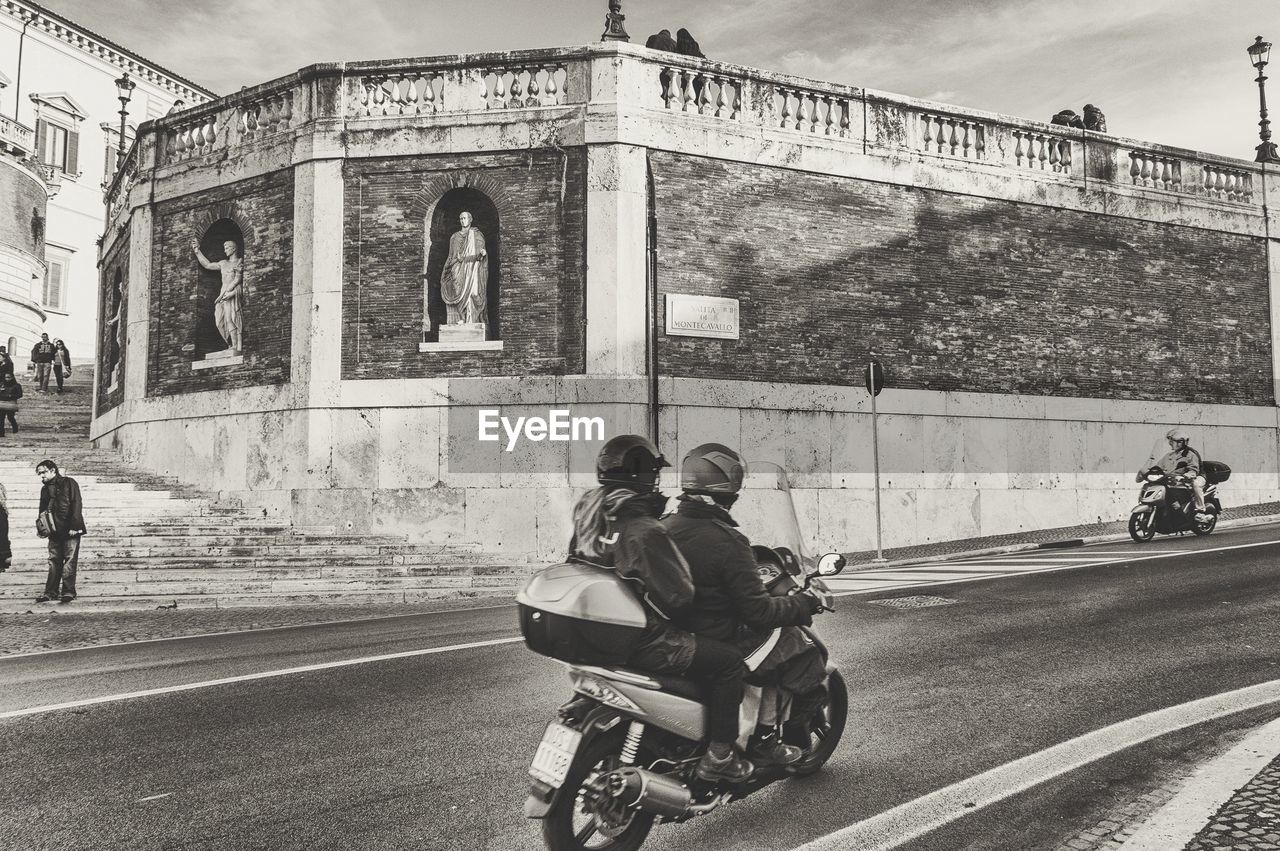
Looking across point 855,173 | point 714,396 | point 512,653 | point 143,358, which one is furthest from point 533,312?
point 512,653

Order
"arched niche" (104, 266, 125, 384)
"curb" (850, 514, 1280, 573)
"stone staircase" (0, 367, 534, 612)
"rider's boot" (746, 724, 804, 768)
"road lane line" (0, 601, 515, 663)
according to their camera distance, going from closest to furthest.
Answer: "rider's boot" (746, 724, 804, 768) < "road lane line" (0, 601, 515, 663) < "stone staircase" (0, 367, 534, 612) < "curb" (850, 514, 1280, 573) < "arched niche" (104, 266, 125, 384)

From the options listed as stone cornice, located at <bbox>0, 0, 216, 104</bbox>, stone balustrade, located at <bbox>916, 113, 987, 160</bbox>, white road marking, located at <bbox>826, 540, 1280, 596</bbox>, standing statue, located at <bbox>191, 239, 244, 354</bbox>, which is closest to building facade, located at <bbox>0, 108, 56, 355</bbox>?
stone cornice, located at <bbox>0, 0, 216, 104</bbox>

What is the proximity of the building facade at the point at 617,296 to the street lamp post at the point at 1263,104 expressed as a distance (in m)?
4.57

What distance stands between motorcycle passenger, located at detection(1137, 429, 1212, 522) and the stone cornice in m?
49.8

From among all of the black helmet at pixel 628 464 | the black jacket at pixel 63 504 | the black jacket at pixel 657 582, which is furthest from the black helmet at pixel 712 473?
the black jacket at pixel 63 504

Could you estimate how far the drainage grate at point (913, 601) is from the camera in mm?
9250

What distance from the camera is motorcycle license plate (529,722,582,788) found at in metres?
3.33

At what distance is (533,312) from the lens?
53.6 ft

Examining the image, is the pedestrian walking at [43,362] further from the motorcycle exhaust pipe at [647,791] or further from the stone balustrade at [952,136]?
the motorcycle exhaust pipe at [647,791]

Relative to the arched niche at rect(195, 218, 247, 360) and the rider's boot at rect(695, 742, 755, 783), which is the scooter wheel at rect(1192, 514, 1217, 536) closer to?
the rider's boot at rect(695, 742, 755, 783)

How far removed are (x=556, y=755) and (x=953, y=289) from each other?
16.7 m

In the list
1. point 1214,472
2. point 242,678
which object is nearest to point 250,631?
point 242,678

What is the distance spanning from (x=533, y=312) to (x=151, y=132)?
923 cm

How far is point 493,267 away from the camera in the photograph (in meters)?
16.9
